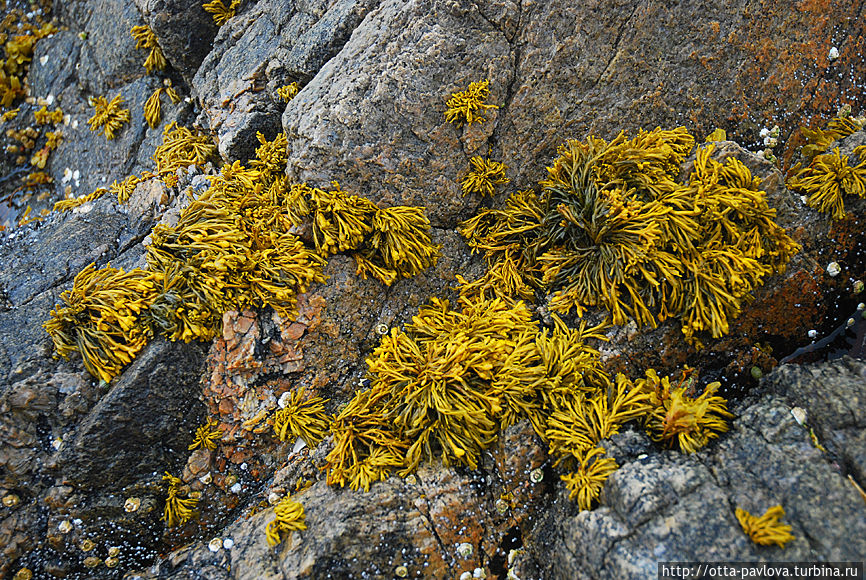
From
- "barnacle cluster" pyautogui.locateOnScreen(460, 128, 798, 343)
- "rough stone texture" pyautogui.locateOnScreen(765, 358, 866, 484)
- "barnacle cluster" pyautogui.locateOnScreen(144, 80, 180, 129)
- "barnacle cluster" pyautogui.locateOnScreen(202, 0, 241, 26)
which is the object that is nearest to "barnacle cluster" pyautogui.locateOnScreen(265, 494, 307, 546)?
"barnacle cluster" pyautogui.locateOnScreen(460, 128, 798, 343)

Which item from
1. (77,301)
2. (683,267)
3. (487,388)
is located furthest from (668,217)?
(77,301)

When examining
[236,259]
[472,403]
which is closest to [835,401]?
[472,403]

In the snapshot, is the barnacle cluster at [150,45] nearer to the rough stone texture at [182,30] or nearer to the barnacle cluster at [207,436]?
the rough stone texture at [182,30]

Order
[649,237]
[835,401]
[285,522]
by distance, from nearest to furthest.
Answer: [835,401] < [285,522] < [649,237]

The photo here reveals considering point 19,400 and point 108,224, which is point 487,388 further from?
point 108,224

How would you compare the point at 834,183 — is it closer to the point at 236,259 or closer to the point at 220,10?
the point at 236,259

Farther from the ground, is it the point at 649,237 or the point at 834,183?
the point at 649,237

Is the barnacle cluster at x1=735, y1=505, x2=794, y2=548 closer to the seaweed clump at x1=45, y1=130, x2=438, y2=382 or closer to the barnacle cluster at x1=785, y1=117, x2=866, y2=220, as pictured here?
the barnacle cluster at x1=785, y1=117, x2=866, y2=220
